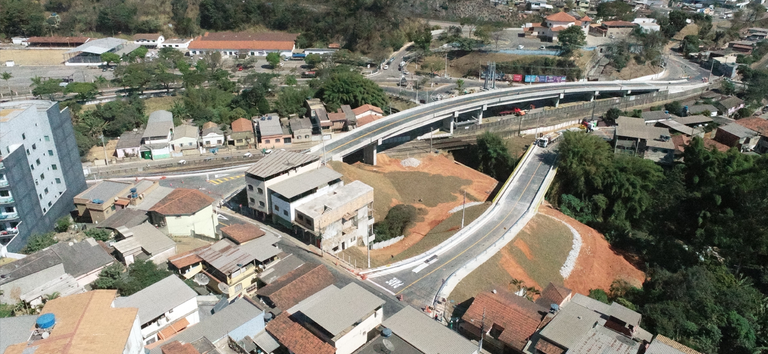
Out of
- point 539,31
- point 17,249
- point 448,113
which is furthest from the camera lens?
point 539,31

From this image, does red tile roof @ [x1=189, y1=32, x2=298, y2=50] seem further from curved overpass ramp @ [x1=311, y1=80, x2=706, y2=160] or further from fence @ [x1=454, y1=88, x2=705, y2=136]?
fence @ [x1=454, y1=88, x2=705, y2=136]

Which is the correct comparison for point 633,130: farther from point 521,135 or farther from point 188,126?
point 188,126

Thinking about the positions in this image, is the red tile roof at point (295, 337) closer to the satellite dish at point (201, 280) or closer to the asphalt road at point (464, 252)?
the satellite dish at point (201, 280)

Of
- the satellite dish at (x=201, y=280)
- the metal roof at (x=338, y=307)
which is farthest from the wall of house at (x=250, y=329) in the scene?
the satellite dish at (x=201, y=280)

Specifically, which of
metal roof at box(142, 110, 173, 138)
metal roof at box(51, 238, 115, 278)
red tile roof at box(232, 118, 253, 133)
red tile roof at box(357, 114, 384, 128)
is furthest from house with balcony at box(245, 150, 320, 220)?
red tile roof at box(357, 114, 384, 128)

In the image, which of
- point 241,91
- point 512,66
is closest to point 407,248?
point 241,91

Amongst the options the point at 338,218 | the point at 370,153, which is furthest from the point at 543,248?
the point at 370,153
